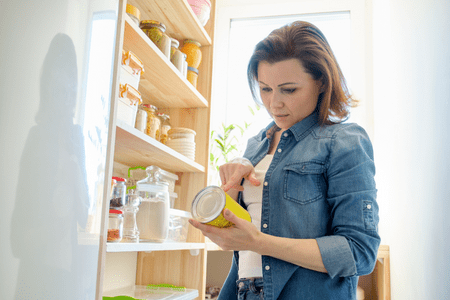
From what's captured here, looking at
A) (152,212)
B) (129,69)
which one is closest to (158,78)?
(129,69)

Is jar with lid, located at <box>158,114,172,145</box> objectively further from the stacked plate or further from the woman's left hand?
the woman's left hand

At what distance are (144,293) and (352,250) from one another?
1.12 metres

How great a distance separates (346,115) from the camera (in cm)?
96

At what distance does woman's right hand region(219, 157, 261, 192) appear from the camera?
2.94 ft

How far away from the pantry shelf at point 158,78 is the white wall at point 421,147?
79 cm

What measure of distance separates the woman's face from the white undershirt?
0.41ft

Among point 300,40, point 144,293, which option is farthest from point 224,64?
point 300,40

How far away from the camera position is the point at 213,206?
0.73 metres

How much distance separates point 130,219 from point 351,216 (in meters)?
0.76

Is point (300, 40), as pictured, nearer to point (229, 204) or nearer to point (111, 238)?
point (229, 204)

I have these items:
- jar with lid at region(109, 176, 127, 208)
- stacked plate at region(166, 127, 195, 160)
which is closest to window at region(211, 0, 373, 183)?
stacked plate at region(166, 127, 195, 160)

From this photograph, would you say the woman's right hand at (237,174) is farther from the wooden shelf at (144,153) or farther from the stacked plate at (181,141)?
the stacked plate at (181,141)

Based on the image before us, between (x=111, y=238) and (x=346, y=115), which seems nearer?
(x=346, y=115)

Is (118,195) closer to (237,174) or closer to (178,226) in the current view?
(237,174)
